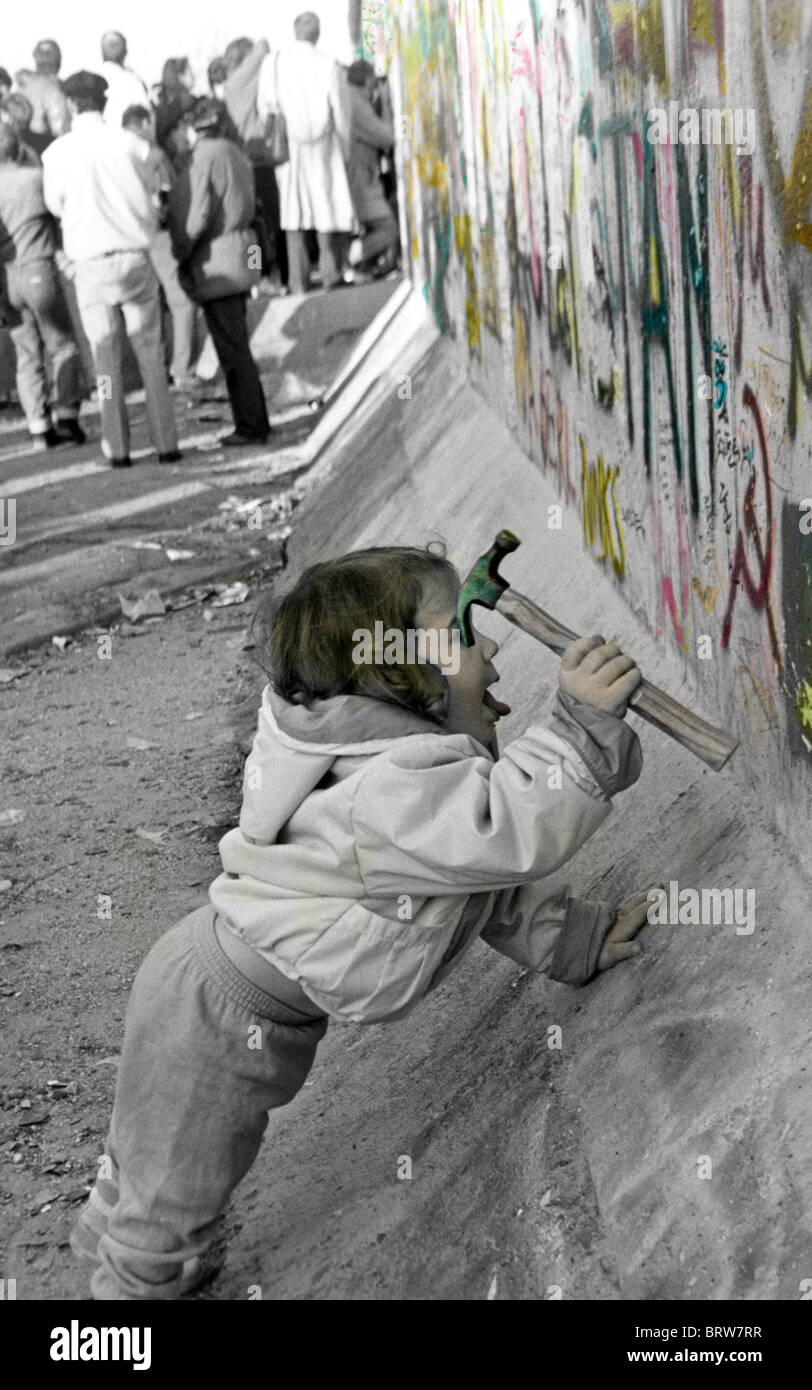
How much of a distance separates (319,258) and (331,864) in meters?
11.8

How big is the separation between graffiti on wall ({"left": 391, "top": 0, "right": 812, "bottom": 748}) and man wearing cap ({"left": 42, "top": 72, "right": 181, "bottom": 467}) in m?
3.96

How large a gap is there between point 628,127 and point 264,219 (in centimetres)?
1036

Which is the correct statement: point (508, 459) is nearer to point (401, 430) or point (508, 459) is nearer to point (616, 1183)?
point (401, 430)

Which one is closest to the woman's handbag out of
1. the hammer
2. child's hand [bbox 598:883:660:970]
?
child's hand [bbox 598:883:660:970]

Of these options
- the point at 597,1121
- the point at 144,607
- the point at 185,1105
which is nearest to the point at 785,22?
the point at 597,1121

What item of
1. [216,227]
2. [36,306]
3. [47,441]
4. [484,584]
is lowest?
[47,441]

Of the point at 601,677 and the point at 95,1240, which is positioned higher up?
the point at 601,677

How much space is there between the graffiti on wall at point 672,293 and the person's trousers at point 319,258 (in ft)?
22.8

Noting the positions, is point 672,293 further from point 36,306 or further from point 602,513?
point 36,306

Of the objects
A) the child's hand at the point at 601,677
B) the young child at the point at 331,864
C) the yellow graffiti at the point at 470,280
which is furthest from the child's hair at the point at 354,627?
the yellow graffiti at the point at 470,280

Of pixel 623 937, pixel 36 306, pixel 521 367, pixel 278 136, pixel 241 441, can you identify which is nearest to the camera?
pixel 623 937

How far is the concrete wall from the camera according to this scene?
2811 millimetres

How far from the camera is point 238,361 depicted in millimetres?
10773
